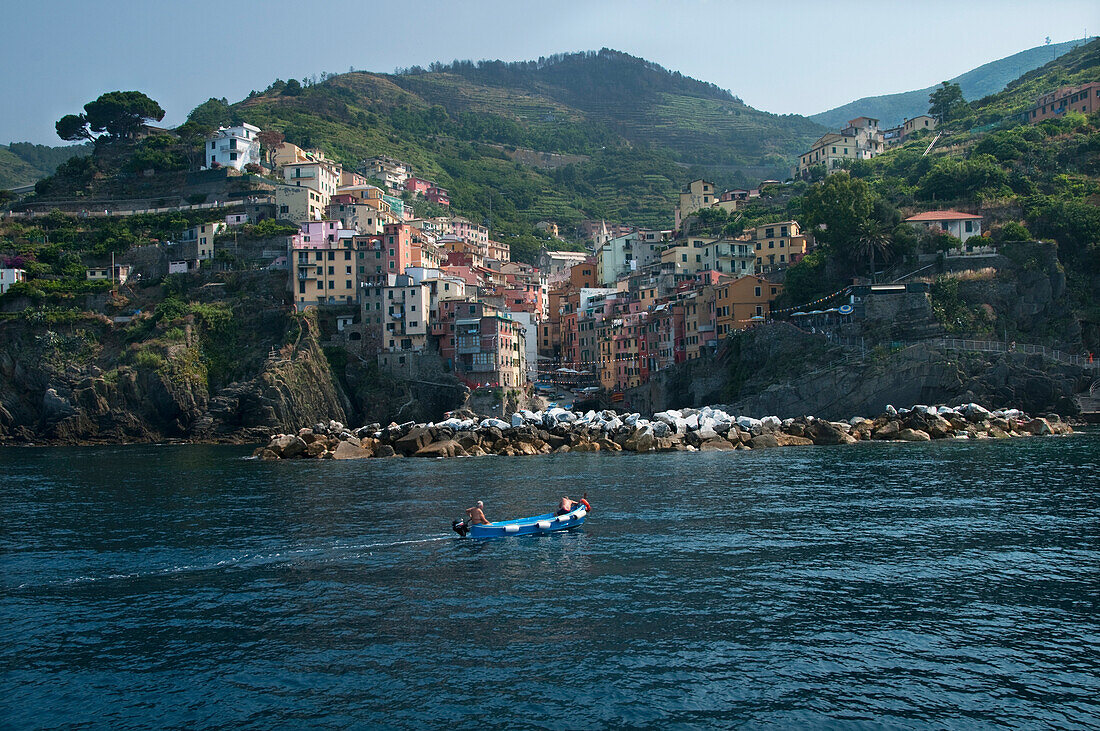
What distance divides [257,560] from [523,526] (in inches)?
330

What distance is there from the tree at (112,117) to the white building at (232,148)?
15.8 m

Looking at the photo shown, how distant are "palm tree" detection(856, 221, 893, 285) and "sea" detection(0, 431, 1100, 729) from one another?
43326 mm

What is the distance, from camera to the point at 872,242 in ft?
252

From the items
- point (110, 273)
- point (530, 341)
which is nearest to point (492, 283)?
point (530, 341)

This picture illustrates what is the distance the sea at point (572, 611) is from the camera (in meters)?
13.9

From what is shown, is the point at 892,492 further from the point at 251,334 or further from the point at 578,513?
the point at 251,334

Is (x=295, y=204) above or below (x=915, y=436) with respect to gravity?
above

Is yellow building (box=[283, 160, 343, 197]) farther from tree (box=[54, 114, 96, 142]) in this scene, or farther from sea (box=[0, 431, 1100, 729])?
sea (box=[0, 431, 1100, 729])

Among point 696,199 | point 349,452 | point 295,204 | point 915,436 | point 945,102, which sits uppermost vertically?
point 945,102

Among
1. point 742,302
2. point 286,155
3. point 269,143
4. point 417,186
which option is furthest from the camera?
point 417,186

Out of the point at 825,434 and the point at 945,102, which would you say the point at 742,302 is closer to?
the point at 825,434

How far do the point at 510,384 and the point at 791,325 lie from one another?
1124 inches

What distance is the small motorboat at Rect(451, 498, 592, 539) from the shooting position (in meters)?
27.1

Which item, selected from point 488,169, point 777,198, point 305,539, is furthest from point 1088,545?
point 488,169
